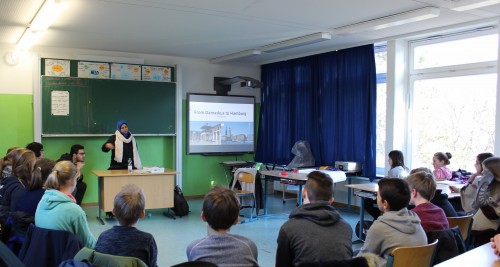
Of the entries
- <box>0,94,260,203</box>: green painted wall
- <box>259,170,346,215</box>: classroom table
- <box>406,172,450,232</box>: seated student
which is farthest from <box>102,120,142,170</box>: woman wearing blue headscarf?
<box>406,172,450,232</box>: seated student


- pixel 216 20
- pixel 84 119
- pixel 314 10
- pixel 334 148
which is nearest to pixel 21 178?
pixel 216 20

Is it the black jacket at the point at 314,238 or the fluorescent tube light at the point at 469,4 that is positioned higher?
the fluorescent tube light at the point at 469,4

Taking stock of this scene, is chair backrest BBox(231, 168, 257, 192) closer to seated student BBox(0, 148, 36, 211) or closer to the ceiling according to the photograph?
the ceiling

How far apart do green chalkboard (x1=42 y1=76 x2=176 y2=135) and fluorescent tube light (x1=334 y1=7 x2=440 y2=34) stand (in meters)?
3.42

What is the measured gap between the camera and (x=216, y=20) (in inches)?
201

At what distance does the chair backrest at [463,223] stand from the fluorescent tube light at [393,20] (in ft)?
7.69

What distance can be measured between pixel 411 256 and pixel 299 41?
4.50 meters

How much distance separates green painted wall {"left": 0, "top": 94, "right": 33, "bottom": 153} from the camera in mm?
6613

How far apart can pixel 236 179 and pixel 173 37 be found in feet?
7.40

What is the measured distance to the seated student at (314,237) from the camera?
6.77 ft

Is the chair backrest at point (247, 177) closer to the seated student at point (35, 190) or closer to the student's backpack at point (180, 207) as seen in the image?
the student's backpack at point (180, 207)

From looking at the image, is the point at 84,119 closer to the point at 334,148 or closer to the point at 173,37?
the point at 173,37

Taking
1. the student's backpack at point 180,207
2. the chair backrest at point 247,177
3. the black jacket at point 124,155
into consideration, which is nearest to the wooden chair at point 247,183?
the chair backrest at point 247,177

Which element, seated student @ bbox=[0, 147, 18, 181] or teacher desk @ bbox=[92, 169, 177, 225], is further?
teacher desk @ bbox=[92, 169, 177, 225]
